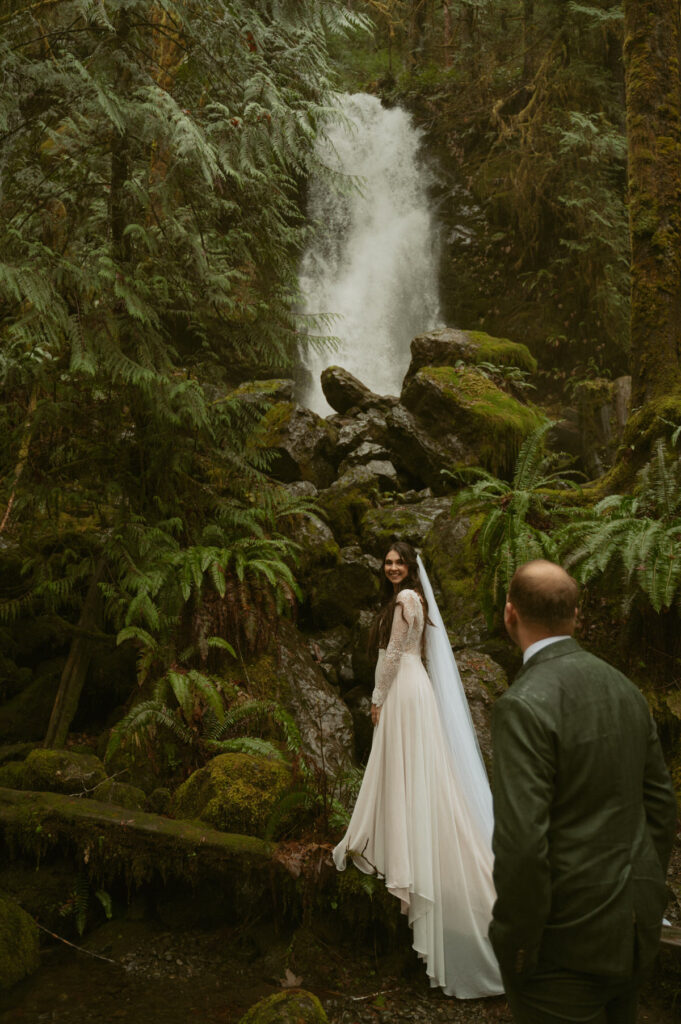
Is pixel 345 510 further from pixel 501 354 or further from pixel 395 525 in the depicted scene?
pixel 501 354

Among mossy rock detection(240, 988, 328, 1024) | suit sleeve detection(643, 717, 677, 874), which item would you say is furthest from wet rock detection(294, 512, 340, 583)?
suit sleeve detection(643, 717, 677, 874)

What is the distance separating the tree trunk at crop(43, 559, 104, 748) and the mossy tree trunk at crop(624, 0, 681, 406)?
20.8 ft

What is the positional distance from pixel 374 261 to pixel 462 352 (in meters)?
8.12

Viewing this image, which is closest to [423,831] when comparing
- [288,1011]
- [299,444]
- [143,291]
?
[288,1011]

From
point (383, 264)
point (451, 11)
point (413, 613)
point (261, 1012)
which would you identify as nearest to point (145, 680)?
point (413, 613)

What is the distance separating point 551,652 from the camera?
7.08ft

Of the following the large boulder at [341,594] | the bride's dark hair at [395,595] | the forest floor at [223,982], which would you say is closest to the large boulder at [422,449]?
the large boulder at [341,594]

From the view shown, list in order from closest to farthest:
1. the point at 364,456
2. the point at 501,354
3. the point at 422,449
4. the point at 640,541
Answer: the point at 640,541 → the point at 422,449 → the point at 364,456 → the point at 501,354

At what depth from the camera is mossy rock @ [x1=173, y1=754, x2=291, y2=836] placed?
479 centimetres

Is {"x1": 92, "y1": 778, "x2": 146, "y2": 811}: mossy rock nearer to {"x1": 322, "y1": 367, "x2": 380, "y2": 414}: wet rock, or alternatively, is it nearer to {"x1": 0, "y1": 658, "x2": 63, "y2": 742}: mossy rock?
{"x1": 0, "y1": 658, "x2": 63, "y2": 742}: mossy rock

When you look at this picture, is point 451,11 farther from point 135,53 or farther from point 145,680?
point 145,680

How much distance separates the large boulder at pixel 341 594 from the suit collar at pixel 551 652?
21.5 feet

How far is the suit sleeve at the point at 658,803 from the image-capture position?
2.12 metres

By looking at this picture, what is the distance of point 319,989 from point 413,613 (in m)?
2.34
